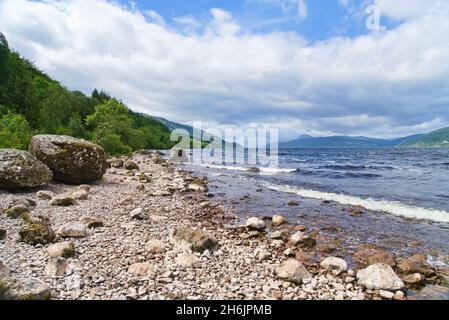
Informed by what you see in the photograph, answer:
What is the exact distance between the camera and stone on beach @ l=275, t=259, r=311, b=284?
5980mm

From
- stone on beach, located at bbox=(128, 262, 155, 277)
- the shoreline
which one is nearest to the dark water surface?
the shoreline

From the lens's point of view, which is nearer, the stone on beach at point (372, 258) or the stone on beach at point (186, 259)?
the stone on beach at point (186, 259)

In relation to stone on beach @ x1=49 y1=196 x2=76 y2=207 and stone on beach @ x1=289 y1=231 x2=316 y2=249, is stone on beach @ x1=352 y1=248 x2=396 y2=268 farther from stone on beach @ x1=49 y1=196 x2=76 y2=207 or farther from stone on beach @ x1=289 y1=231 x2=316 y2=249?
stone on beach @ x1=49 y1=196 x2=76 y2=207

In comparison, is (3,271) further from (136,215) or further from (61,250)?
(136,215)

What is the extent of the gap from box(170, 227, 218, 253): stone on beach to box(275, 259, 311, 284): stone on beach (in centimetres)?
186

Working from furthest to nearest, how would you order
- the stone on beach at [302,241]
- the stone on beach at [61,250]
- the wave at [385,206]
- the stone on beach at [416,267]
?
the wave at [385,206] → the stone on beach at [302,241] → the stone on beach at [416,267] → the stone on beach at [61,250]

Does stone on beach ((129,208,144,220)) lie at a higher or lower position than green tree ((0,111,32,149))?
lower

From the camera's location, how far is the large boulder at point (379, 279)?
5832 millimetres

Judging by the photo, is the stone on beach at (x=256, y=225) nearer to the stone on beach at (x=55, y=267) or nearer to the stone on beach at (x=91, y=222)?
the stone on beach at (x=91, y=222)

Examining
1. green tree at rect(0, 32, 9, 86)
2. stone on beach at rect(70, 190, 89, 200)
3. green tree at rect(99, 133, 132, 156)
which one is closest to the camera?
stone on beach at rect(70, 190, 89, 200)

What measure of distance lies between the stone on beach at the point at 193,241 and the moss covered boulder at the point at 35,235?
2.96 meters

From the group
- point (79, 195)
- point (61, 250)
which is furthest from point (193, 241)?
point (79, 195)

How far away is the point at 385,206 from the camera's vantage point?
1433cm

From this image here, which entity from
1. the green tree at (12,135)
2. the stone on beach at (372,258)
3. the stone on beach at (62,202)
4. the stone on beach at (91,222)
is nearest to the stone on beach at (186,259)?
the stone on beach at (91,222)
